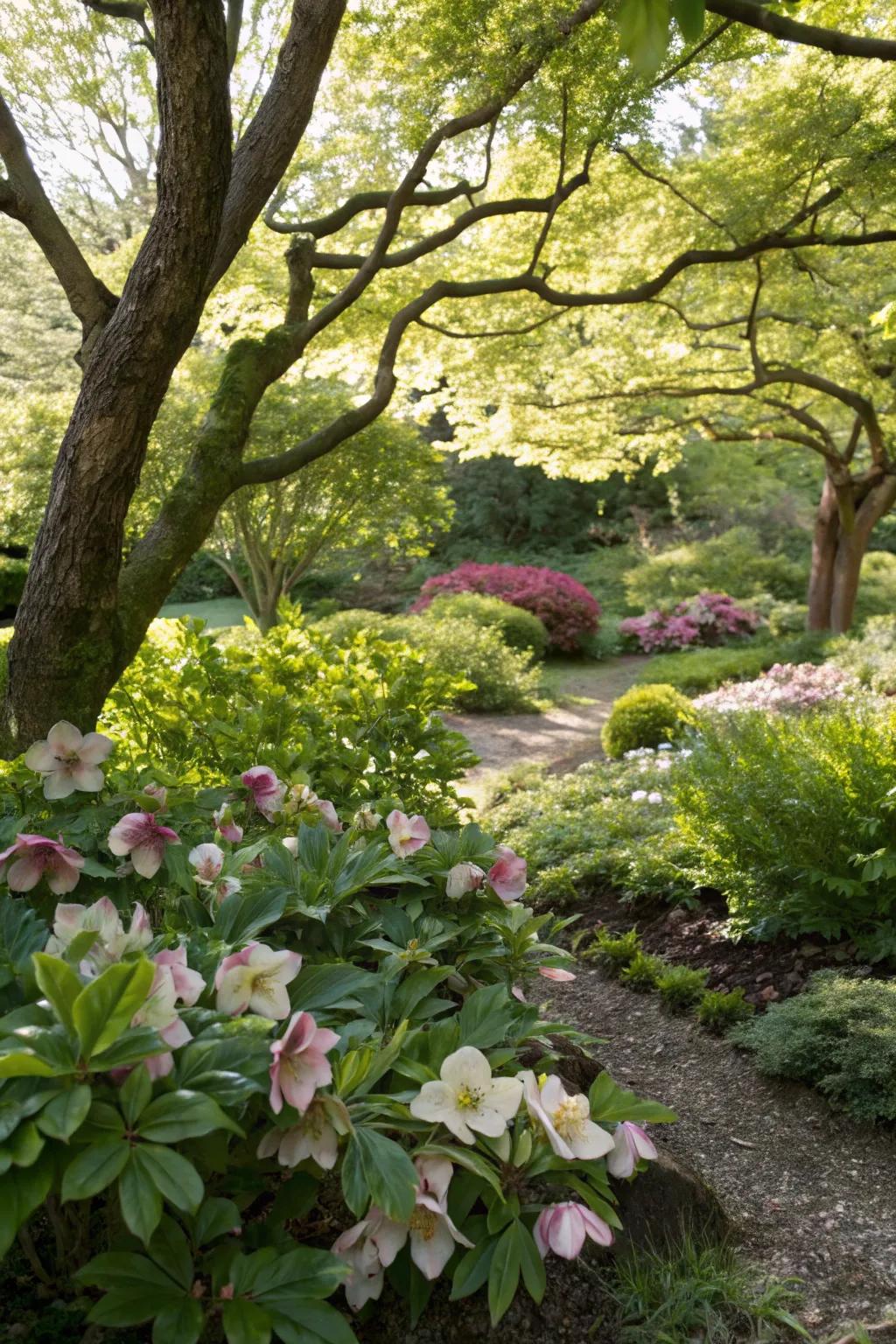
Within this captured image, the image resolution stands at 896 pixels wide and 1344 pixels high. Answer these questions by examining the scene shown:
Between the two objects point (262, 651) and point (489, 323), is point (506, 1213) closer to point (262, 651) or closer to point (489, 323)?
point (262, 651)

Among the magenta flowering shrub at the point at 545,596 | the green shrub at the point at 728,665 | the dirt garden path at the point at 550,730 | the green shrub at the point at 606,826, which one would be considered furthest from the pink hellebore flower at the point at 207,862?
the magenta flowering shrub at the point at 545,596

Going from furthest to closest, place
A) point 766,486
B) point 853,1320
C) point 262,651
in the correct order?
point 766,486, point 262,651, point 853,1320

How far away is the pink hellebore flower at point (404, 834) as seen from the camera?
212cm

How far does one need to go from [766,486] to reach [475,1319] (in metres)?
20.6

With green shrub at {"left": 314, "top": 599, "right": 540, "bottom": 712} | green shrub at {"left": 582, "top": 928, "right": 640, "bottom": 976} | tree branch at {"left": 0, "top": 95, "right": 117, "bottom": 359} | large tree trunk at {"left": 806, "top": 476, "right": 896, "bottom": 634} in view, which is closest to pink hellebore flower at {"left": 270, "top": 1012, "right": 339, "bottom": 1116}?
tree branch at {"left": 0, "top": 95, "right": 117, "bottom": 359}

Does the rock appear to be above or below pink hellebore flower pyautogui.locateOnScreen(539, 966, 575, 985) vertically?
below

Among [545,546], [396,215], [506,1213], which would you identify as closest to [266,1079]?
[506,1213]

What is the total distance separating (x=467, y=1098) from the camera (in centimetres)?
147

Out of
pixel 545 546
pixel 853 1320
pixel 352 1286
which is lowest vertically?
pixel 853 1320

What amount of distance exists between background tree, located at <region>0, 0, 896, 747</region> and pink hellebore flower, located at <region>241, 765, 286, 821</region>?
1.00 m

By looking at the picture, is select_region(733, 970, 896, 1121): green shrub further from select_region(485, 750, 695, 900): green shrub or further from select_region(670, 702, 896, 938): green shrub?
select_region(485, 750, 695, 900): green shrub

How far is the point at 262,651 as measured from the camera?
14.1ft

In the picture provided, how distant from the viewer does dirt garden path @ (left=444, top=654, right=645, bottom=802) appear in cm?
866

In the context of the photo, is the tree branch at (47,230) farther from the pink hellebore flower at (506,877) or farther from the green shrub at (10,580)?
the green shrub at (10,580)
